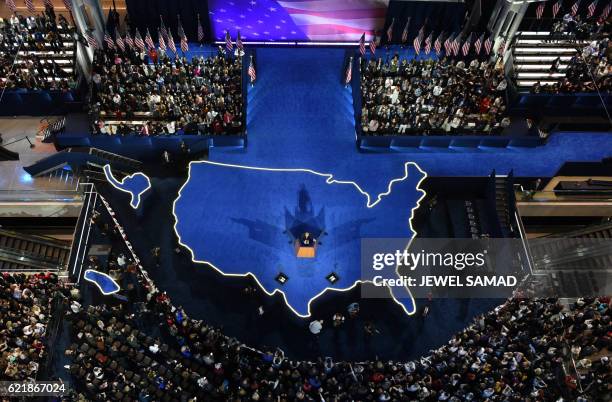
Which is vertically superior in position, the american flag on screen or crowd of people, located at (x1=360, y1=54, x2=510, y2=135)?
the american flag on screen

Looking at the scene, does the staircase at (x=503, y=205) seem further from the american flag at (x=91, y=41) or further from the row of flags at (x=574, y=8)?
the american flag at (x=91, y=41)

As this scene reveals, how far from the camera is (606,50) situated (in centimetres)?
3656

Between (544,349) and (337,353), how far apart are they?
400 inches

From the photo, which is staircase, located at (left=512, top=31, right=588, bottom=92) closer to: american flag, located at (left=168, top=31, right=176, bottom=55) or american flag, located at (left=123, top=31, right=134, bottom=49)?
american flag, located at (left=168, top=31, right=176, bottom=55)

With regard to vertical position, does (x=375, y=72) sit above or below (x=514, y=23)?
below

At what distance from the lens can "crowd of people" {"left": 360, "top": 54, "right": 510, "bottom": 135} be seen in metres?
34.0

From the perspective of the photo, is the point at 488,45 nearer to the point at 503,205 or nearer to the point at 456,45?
the point at 456,45

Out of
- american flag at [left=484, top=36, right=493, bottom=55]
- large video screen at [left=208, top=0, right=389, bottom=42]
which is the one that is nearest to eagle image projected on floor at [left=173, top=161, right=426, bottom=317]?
american flag at [left=484, top=36, right=493, bottom=55]

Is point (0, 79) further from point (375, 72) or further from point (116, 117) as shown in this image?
point (375, 72)

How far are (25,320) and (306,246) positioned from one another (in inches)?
562

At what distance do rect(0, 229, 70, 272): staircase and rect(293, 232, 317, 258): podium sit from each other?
40.3 ft

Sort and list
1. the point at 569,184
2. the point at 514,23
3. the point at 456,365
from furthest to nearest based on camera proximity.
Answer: the point at 514,23 → the point at 569,184 → the point at 456,365

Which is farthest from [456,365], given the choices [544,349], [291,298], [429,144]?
[429,144]

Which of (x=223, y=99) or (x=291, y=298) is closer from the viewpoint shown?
(x=291, y=298)
